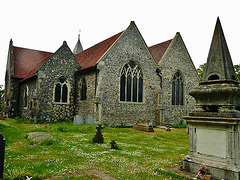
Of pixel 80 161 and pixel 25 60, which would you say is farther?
pixel 25 60

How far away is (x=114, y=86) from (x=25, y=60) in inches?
658

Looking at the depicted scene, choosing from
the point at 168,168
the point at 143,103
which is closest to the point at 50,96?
the point at 143,103

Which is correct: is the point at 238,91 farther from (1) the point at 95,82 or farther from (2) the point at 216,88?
(1) the point at 95,82

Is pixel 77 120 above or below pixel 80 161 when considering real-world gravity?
above

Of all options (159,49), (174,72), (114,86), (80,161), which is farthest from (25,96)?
(80,161)

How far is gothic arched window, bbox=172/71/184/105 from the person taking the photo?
2273 cm

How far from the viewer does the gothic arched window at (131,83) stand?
61.9 ft

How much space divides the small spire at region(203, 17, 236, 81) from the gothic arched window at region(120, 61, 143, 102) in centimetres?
1316

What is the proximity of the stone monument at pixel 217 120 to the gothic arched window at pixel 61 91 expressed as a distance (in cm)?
1589

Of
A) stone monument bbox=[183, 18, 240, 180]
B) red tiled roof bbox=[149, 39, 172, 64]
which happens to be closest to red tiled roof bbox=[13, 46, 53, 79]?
red tiled roof bbox=[149, 39, 172, 64]

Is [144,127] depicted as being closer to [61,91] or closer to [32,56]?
[61,91]

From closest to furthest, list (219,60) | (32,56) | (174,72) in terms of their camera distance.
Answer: (219,60)
(174,72)
(32,56)

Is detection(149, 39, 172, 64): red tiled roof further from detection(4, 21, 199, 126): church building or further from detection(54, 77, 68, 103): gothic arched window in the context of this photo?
detection(54, 77, 68, 103): gothic arched window

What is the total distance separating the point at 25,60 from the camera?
28.1 meters
